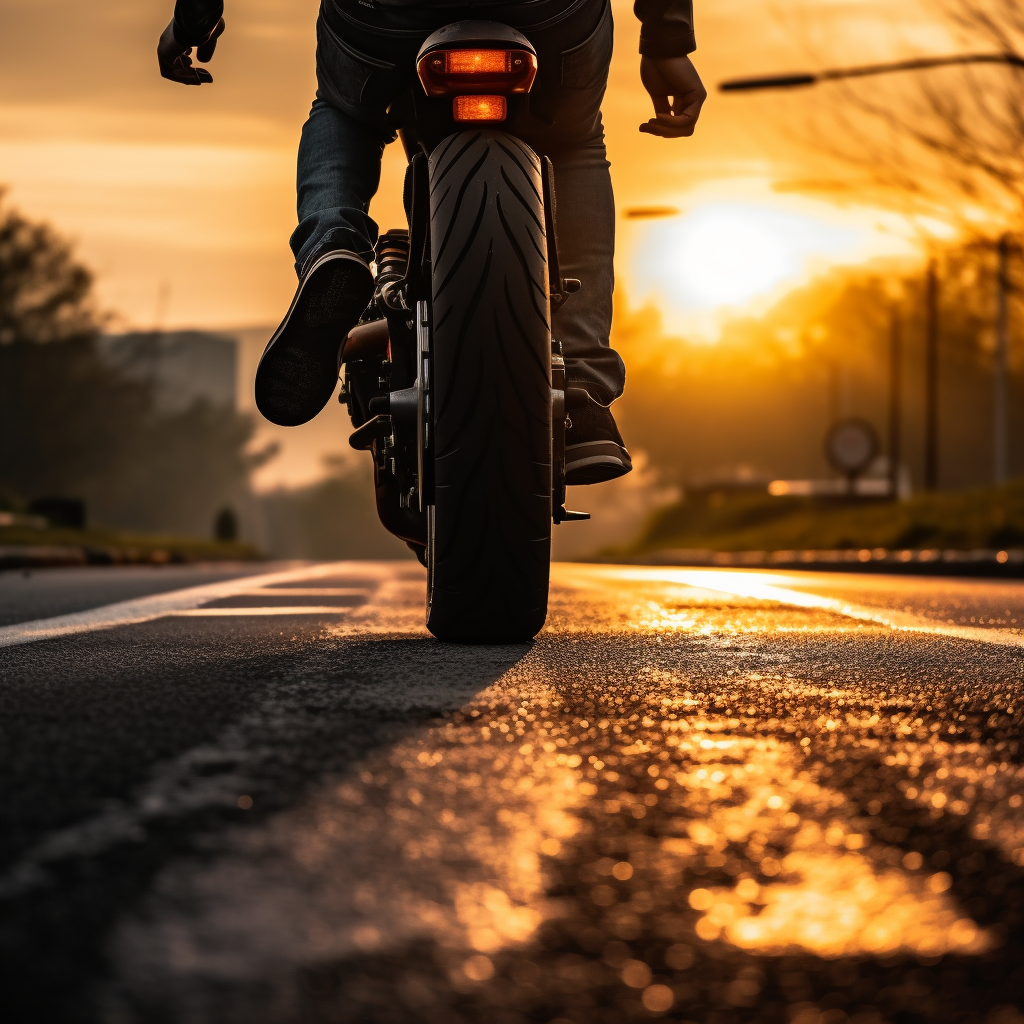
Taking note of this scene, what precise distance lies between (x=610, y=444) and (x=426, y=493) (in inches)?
31.1

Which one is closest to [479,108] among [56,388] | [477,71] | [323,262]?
[477,71]

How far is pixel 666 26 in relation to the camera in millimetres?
5117

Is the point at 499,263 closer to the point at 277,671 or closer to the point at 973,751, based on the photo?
the point at 277,671

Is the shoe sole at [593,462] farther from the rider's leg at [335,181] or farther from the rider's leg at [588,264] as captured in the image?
the rider's leg at [335,181]

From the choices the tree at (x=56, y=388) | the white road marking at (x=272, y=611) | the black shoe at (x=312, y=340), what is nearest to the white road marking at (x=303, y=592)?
the white road marking at (x=272, y=611)

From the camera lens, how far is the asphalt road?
1313 mm

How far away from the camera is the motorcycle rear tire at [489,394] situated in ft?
13.1

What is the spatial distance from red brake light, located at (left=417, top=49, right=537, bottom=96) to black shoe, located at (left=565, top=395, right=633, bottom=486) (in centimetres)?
88

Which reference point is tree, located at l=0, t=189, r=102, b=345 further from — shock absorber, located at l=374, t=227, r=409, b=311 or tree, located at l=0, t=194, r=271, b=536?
shock absorber, located at l=374, t=227, r=409, b=311

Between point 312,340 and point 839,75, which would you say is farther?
point 839,75

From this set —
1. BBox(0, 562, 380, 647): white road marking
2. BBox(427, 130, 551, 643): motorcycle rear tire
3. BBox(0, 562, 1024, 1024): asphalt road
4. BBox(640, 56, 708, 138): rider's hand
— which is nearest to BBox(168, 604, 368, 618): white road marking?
BBox(0, 562, 380, 647): white road marking

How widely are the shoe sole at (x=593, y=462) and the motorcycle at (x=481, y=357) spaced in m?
0.24

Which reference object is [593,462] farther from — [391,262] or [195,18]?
[195,18]

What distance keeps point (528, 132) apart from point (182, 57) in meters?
1.24
